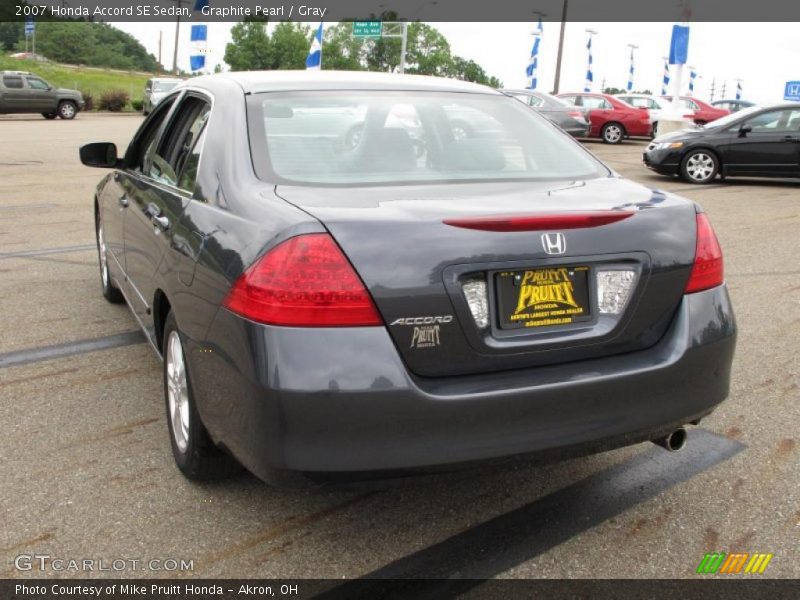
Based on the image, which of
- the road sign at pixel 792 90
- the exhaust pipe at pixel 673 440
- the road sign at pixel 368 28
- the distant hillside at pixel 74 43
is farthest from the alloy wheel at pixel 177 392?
the distant hillside at pixel 74 43

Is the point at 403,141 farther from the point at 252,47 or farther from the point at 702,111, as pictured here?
the point at 252,47

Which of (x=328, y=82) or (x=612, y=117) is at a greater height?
(x=612, y=117)

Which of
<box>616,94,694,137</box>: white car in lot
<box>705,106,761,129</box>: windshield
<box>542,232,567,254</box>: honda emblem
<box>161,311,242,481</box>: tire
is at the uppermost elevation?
<box>616,94,694,137</box>: white car in lot

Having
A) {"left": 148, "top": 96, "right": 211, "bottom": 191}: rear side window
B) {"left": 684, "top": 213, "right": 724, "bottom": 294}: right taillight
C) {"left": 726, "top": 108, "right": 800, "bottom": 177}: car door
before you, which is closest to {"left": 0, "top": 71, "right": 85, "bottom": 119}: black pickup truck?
{"left": 726, "top": 108, "right": 800, "bottom": 177}: car door

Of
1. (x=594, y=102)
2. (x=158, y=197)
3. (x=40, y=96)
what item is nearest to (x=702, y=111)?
(x=594, y=102)

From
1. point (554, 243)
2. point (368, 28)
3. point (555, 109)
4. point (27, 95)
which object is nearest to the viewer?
point (554, 243)

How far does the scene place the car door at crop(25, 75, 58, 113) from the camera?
1268 inches

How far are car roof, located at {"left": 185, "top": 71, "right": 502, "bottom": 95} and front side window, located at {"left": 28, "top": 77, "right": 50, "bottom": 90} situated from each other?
31.5m

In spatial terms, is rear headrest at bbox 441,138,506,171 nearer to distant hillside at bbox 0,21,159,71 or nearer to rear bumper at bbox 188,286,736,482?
rear bumper at bbox 188,286,736,482

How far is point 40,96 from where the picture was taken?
3241cm

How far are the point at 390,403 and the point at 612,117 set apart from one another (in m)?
26.2

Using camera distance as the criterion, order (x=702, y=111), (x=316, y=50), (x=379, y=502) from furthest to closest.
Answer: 1. (x=316, y=50)
2. (x=702, y=111)
3. (x=379, y=502)

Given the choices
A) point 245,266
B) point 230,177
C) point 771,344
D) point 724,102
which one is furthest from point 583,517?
point 724,102

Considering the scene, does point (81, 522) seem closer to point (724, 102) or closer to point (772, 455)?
point (772, 455)
